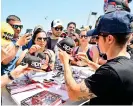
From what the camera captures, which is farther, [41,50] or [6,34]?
[41,50]

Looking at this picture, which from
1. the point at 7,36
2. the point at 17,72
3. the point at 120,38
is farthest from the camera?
the point at 7,36

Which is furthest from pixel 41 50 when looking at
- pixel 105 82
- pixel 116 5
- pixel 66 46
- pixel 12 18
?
pixel 105 82

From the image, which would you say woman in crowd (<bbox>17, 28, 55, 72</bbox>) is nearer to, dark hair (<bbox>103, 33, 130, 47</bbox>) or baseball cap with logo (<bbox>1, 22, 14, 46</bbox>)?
baseball cap with logo (<bbox>1, 22, 14, 46</bbox>)

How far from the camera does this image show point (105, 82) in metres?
1.59

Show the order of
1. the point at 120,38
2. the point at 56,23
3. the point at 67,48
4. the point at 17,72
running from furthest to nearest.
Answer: the point at 56,23
the point at 67,48
the point at 17,72
the point at 120,38

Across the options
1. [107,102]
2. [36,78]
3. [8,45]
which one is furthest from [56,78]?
[107,102]

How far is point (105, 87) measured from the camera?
1.59 meters

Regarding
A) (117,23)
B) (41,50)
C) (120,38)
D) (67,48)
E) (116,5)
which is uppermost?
(116,5)

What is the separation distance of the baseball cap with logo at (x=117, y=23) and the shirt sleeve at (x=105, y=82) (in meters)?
0.30

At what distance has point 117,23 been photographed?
68.0 inches

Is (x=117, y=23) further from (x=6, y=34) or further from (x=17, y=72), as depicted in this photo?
(x=6, y=34)

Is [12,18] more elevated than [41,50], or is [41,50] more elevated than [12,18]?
[12,18]

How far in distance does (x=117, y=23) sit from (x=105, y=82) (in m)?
0.45

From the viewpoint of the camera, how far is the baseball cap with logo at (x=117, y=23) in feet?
5.64
